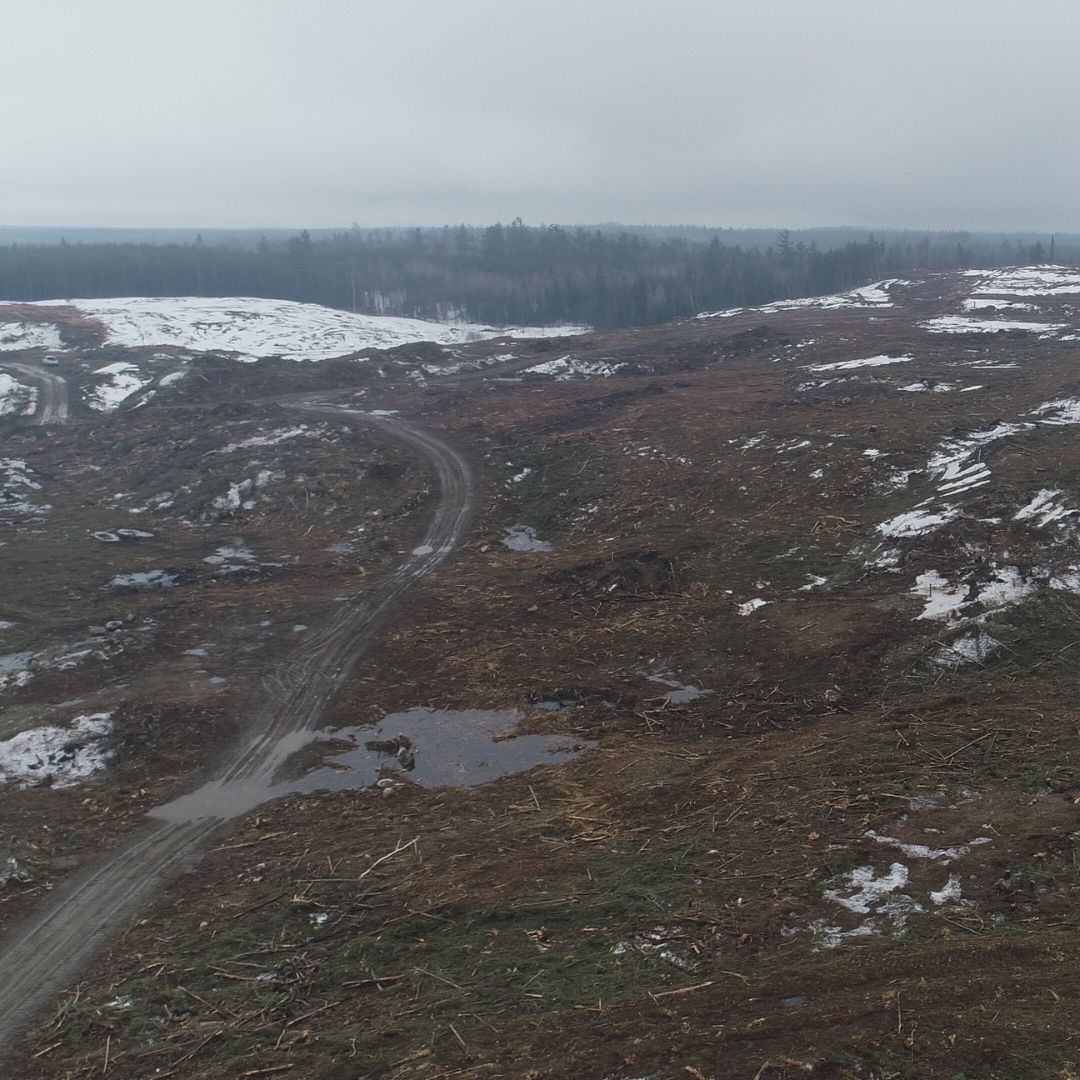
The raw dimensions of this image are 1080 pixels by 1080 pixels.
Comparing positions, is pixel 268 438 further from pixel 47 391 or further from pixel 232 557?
pixel 47 391

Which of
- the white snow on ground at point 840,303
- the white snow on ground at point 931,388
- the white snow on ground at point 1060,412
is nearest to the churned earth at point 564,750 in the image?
the white snow on ground at point 1060,412

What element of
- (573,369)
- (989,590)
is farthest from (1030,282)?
(989,590)

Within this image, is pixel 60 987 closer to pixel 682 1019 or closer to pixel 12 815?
pixel 12 815

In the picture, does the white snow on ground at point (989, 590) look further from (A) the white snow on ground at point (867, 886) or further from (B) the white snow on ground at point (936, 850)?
(A) the white snow on ground at point (867, 886)

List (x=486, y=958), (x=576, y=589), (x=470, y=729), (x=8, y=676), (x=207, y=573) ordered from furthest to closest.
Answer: (x=207, y=573)
(x=576, y=589)
(x=8, y=676)
(x=470, y=729)
(x=486, y=958)

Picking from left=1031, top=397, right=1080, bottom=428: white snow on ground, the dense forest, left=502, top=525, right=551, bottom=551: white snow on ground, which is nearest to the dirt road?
left=502, top=525, right=551, bottom=551: white snow on ground

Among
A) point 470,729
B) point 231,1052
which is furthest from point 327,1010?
point 470,729
